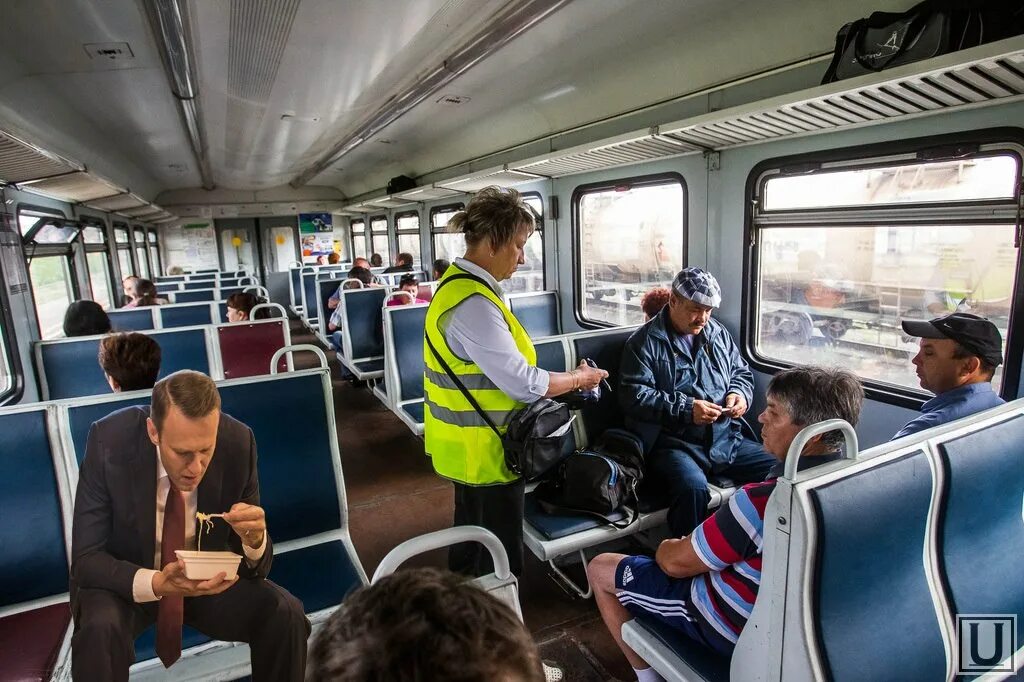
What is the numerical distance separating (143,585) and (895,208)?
358 centimetres

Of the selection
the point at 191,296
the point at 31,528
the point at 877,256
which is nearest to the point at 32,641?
the point at 31,528

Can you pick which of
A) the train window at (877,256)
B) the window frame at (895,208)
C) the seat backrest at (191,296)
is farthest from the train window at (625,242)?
the seat backrest at (191,296)

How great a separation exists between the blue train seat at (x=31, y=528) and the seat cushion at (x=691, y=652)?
1.99 metres

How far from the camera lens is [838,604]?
4.78 ft

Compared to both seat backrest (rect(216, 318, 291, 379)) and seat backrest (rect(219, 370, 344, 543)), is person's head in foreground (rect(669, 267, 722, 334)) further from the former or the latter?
seat backrest (rect(216, 318, 291, 379))

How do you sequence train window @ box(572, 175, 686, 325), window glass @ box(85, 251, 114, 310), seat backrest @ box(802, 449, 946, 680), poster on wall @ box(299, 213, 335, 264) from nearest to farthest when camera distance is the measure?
seat backrest @ box(802, 449, 946, 680)
train window @ box(572, 175, 686, 325)
window glass @ box(85, 251, 114, 310)
poster on wall @ box(299, 213, 335, 264)

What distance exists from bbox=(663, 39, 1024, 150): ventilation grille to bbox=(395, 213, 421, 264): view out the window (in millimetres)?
8915

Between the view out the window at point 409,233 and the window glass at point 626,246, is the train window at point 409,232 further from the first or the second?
the window glass at point 626,246

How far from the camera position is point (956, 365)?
238 centimetres

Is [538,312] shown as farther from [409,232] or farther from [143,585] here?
[409,232]

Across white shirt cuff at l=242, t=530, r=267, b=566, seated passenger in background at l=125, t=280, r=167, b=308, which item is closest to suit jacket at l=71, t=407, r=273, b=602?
white shirt cuff at l=242, t=530, r=267, b=566

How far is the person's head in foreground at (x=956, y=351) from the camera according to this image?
2.32 m

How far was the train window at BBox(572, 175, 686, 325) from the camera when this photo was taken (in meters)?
4.84

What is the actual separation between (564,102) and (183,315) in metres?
4.16
